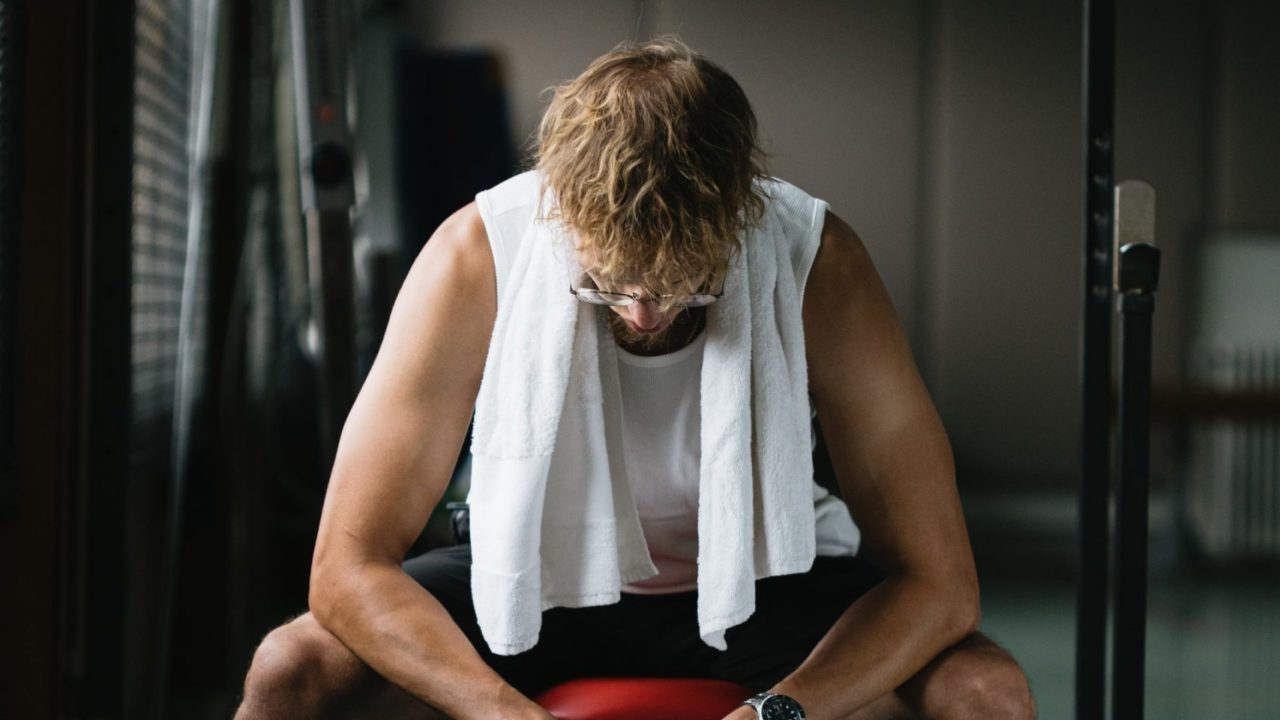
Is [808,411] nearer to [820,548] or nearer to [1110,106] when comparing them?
[820,548]

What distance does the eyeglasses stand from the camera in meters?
1.01

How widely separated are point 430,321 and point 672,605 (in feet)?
1.37

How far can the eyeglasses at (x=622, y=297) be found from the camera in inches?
39.8

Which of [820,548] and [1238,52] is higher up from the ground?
[1238,52]

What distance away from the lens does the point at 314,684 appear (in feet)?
3.59

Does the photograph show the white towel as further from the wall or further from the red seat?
the wall

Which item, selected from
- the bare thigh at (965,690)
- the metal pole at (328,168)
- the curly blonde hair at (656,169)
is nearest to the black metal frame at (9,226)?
the metal pole at (328,168)

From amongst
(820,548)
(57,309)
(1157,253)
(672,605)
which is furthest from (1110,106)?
(57,309)

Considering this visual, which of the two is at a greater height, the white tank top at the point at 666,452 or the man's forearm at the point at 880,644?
the white tank top at the point at 666,452

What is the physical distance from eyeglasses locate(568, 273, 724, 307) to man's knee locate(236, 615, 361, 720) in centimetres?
44

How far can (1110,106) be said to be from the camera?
3.64ft

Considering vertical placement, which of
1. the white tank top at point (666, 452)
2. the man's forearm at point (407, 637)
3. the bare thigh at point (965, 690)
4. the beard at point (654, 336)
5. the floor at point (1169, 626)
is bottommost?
the floor at point (1169, 626)

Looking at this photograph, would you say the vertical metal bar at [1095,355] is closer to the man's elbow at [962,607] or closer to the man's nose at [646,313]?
the man's elbow at [962,607]

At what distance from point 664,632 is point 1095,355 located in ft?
1.76
